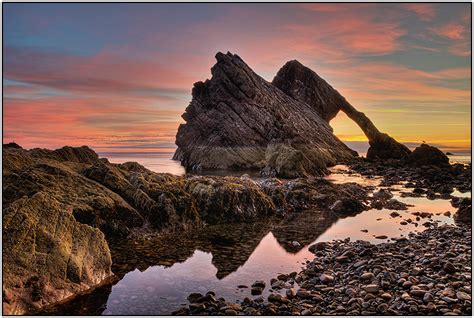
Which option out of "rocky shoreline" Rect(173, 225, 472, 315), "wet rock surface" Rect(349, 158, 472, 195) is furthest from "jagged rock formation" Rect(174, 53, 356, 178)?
"rocky shoreline" Rect(173, 225, 472, 315)

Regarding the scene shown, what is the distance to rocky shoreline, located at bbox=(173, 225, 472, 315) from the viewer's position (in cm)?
1111

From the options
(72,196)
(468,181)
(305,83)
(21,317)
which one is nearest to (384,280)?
(21,317)

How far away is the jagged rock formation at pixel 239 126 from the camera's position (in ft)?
300

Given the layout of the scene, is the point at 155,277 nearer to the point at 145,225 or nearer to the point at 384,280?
the point at 145,225

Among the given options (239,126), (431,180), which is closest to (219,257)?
(431,180)

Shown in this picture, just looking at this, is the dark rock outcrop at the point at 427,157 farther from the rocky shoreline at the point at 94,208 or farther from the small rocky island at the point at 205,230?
the rocky shoreline at the point at 94,208

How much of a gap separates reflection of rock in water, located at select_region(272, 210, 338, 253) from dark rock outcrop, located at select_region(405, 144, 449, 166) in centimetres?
4954

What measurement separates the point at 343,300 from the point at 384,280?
2.12 metres

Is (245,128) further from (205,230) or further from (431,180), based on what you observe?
(205,230)

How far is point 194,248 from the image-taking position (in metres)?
18.5

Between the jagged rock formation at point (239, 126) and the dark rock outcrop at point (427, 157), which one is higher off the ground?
the jagged rock formation at point (239, 126)

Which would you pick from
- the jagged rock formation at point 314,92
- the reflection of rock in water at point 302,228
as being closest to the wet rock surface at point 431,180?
the reflection of rock in water at point 302,228

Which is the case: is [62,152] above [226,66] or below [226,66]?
below

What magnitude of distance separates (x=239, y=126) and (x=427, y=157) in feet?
144
